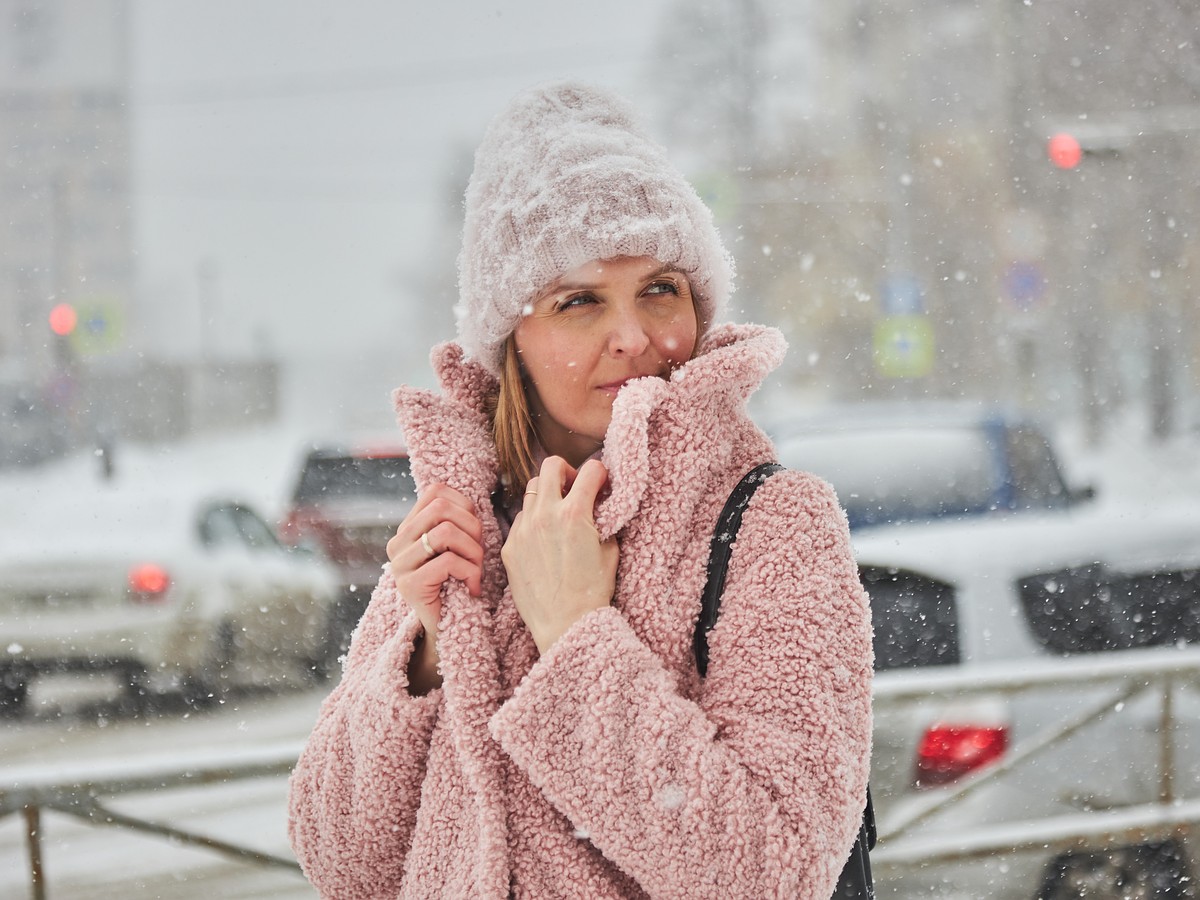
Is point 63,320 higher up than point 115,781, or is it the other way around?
point 63,320

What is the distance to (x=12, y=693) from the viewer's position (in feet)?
18.1

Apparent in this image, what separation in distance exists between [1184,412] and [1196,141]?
824 centimetres

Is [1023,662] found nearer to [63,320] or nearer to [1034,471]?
[1034,471]

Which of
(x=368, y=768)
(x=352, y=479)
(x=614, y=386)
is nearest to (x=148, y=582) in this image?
(x=352, y=479)

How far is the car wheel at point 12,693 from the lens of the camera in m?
5.40

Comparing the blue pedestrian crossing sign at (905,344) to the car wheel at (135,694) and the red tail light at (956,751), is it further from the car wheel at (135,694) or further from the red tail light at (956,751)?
the red tail light at (956,751)

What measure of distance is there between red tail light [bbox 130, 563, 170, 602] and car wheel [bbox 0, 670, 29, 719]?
75 centimetres

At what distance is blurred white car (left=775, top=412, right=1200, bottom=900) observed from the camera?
2.89 m

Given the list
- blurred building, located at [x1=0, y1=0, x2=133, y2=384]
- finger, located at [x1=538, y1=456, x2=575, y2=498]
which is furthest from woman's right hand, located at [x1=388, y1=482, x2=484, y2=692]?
blurred building, located at [x1=0, y1=0, x2=133, y2=384]

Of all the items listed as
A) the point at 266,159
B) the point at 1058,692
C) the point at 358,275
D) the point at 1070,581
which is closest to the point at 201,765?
the point at 1058,692

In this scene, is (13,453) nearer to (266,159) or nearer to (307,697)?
(266,159)

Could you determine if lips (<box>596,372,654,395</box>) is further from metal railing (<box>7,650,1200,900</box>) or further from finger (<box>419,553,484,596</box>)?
metal railing (<box>7,650,1200,900</box>)

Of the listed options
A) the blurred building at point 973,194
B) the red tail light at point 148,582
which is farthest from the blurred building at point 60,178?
the blurred building at point 973,194

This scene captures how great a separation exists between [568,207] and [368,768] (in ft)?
2.13
